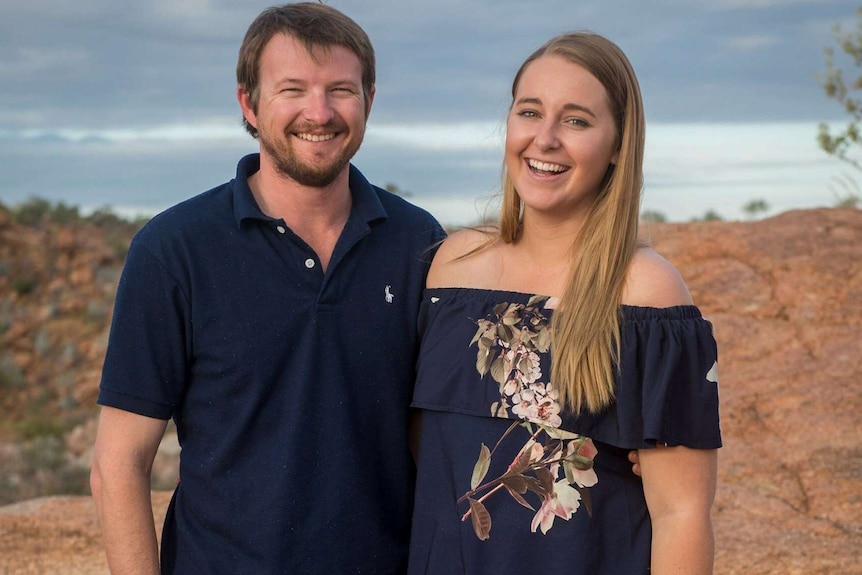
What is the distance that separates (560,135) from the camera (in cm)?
291

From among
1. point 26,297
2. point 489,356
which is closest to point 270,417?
point 489,356

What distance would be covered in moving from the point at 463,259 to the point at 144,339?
0.98m

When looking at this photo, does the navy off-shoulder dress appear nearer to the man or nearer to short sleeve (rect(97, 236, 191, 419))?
the man

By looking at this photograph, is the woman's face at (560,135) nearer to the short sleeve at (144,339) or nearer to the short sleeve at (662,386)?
the short sleeve at (662,386)

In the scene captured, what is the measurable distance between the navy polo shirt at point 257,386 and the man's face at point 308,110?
185 mm

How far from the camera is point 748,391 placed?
6324mm

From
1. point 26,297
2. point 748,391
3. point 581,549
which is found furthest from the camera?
point 26,297

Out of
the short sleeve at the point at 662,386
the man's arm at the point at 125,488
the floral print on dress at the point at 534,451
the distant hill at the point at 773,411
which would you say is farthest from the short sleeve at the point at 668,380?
the man's arm at the point at 125,488

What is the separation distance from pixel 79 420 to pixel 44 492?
3.53 meters

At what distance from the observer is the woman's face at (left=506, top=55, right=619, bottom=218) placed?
2.91m

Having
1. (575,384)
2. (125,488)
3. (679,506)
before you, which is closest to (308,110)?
(575,384)

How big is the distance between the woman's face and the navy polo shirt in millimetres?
595

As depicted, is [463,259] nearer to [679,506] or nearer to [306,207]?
[306,207]

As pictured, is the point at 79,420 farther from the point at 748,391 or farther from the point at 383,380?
the point at 383,380
